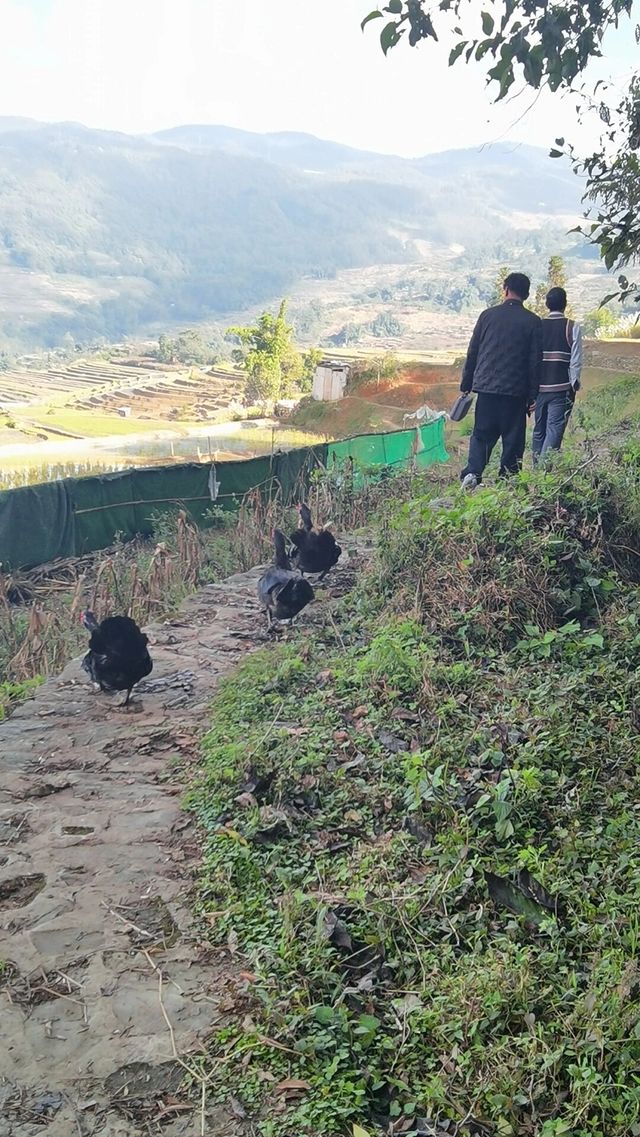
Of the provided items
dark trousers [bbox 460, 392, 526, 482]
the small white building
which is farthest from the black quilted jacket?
the small white building

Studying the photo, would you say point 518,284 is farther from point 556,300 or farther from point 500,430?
point 500,430

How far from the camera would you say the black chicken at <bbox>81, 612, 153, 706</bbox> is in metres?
6.07

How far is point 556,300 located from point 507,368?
92 cm

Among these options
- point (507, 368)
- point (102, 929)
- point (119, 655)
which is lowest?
point (102, 929)

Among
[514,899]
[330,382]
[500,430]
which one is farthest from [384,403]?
[514,899]

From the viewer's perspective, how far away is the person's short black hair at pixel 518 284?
22.3 feet

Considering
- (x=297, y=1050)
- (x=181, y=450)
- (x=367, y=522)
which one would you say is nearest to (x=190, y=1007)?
(x=297, y=1050)

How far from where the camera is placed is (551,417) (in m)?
Result: 7.38

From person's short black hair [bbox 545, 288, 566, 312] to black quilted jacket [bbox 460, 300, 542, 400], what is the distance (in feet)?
1.78

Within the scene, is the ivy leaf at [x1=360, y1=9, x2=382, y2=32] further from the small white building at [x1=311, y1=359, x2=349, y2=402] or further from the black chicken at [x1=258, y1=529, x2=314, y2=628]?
the small white building at [x1=311, y1=359, x2=349, y2=402]

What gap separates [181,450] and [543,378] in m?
36.3

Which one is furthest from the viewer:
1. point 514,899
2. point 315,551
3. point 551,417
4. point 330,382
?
point 330,382

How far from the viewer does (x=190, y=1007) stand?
3.18 metres

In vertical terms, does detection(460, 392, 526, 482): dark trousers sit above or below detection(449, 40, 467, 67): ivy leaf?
below
